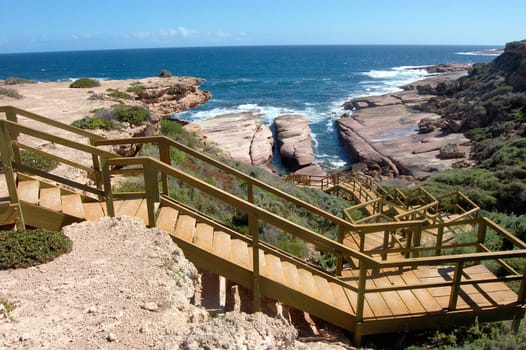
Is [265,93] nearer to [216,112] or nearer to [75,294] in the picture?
[216,112]

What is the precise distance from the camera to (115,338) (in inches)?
140

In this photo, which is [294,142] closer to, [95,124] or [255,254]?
[95,124]

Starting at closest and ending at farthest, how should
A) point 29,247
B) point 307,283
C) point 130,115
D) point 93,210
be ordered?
point 29,247
point 307,283
point 93,210
point 130,115

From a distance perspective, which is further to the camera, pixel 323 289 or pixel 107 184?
pixel 323 289

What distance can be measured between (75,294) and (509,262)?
744cm

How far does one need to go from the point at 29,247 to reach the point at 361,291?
411 cm

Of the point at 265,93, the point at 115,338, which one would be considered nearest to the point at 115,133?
the point at 115,338

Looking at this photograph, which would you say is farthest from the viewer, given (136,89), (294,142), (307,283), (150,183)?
(294,142)

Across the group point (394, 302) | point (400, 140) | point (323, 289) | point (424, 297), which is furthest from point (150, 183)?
point (400, 140)

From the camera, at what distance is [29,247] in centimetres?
468

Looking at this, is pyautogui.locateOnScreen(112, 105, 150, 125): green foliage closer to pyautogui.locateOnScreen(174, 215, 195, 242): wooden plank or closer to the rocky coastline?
pyautogui.locateOnScreen(174, 215, 195, 242): wooden plank

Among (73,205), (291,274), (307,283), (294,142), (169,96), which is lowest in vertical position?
(294,142)

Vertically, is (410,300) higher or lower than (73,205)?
lower

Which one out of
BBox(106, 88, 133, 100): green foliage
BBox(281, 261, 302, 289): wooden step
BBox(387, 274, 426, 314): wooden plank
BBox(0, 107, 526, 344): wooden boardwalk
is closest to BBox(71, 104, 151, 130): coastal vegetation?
BBox(106, 88, 133, 100): green foliage
